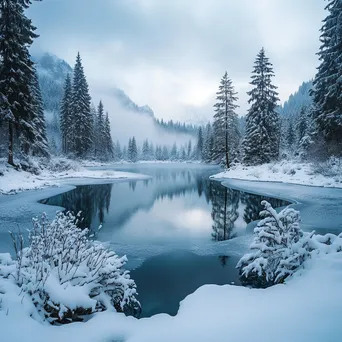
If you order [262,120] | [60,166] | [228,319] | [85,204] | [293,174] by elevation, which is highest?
[262,120]

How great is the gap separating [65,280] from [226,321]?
8.12 feet

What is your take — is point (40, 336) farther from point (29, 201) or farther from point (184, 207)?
point (29, 201)

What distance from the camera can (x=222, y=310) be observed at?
12.1 ft

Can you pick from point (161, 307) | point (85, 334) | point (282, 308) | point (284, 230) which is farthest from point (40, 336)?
point (284, 230)

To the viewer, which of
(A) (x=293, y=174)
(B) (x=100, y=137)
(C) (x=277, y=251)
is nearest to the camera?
(C) (x=277, y=251)

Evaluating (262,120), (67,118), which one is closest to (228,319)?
(262,120)

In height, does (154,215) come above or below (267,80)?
below

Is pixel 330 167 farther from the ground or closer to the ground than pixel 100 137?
closer to the ground

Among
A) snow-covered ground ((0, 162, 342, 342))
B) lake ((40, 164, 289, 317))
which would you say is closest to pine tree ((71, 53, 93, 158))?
lake ((40, 164, 289, 317))

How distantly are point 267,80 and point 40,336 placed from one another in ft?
112

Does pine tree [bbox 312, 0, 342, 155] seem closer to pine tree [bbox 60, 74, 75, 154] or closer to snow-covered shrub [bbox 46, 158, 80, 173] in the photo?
snow-covered shrub [bbox 46, 158, 80, 173]

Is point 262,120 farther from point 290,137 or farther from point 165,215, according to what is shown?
point 290,137

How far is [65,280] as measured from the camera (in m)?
3.84

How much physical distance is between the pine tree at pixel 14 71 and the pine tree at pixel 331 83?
940 inches
